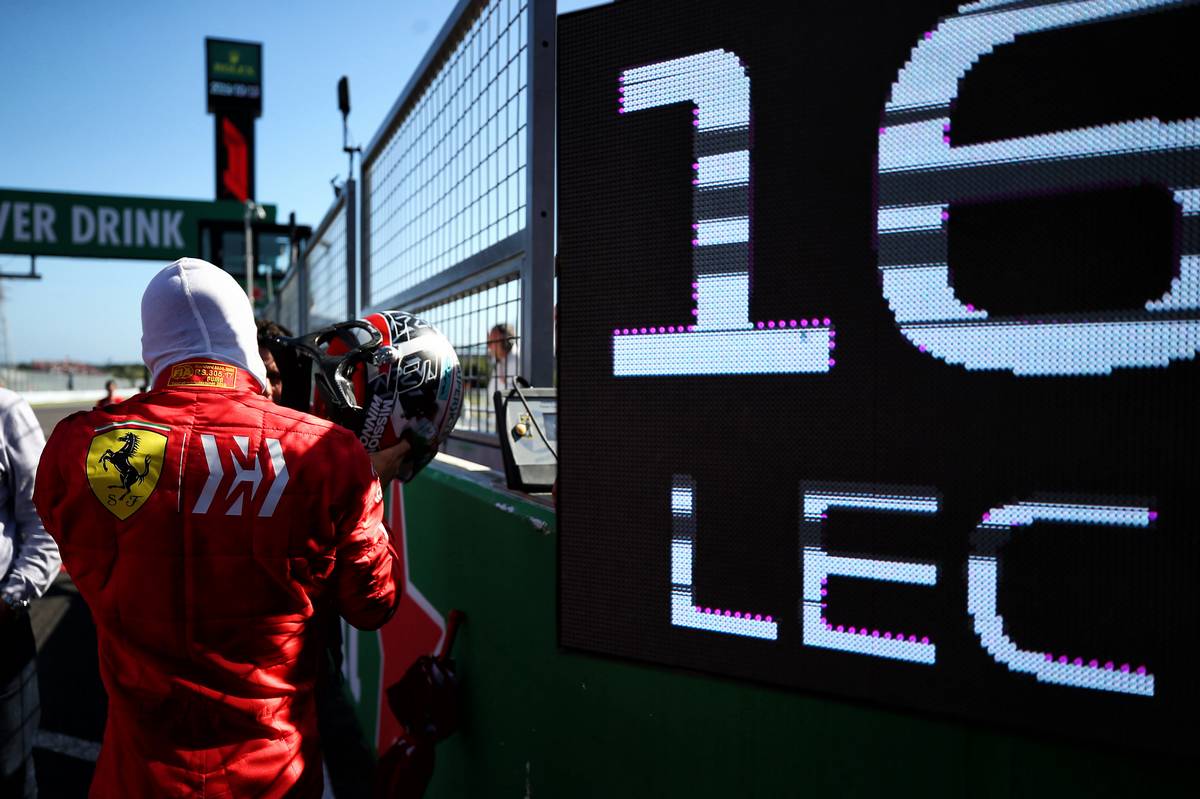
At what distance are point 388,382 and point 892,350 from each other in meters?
1.36

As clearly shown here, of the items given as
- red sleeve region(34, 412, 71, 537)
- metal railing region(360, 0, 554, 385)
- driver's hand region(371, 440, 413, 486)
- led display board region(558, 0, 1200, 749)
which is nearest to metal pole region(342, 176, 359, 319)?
metal railing region(360, 0, 554, 385)

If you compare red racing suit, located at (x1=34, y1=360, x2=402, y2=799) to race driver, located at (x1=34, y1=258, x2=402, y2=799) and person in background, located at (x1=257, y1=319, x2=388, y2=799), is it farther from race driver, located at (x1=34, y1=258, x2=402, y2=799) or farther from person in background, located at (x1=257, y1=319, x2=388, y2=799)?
person in background, located at (x1=257, y1=319, x2=388, y2=799)

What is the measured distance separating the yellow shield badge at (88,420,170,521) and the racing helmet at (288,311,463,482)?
48cm

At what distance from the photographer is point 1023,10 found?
1.02 metres

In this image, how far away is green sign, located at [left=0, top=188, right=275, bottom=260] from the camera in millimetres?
15492

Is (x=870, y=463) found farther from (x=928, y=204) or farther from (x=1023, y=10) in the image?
(x=1023, y=10)

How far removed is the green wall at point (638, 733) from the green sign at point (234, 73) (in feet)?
77.1

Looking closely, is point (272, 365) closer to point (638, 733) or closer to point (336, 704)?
point (638, 733)

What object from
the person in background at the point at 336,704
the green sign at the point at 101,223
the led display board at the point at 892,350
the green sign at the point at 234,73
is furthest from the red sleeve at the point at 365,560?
the green sign at the point at 234,73

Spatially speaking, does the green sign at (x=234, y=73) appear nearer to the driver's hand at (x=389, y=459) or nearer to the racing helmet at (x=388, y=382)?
the racing helmet at (x=388, y=382)

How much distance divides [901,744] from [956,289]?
707mm

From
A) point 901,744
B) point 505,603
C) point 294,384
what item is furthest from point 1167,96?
point 294,384

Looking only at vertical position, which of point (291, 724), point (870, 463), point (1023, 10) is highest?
point (1023, 10)

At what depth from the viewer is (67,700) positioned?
4.62m
